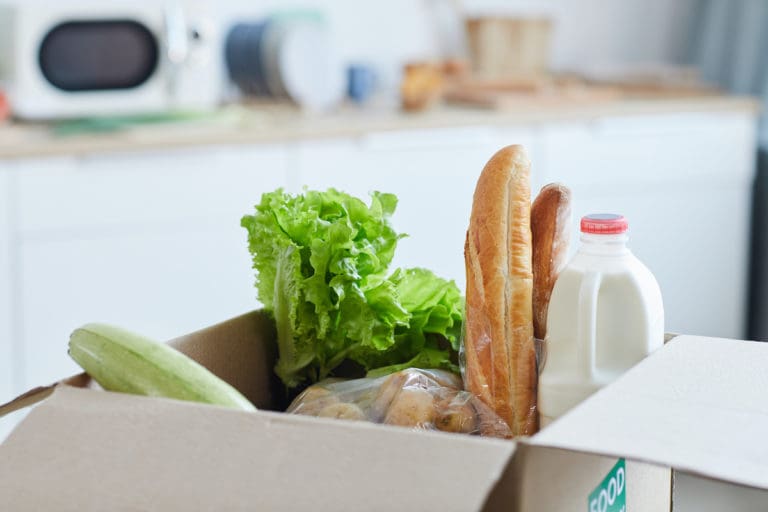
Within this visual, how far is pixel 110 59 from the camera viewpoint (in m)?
2.74

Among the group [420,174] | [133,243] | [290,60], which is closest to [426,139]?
[420,174]

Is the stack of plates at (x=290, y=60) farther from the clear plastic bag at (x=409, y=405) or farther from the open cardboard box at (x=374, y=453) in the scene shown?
the open cardboard box at (x=374, y=453)

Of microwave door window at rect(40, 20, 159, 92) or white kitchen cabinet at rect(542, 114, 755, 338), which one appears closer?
microwave door window at rect(40, 20, 159, 92)

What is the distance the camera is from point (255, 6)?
11.2 feet

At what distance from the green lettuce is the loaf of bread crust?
110 mm

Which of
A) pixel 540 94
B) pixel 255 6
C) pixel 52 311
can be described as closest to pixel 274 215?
pixel 52 311

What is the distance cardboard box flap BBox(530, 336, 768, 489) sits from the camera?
618 mm

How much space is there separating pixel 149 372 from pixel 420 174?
2.17m

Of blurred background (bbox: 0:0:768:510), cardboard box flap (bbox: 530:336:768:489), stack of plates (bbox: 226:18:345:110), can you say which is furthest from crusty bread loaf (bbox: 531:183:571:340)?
stack of plates (bbox: 226:18:345:110)

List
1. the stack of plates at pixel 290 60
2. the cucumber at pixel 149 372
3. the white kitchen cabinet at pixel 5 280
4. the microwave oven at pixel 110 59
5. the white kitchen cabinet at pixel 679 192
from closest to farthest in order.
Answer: the cucumber at pixel 149 372
the white kitchen cabinet at pixel 5 280
the microwave oven at pixel 110 59
the stack of plates at pixel 290 60
the white kitchen cabinet at pixel 679 192

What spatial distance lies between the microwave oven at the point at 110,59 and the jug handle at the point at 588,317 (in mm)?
2095

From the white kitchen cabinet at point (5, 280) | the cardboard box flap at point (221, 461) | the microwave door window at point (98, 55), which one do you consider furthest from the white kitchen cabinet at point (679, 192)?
the cardboard box flap at point (221, 461)

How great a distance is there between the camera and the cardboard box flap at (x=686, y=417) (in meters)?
0.62

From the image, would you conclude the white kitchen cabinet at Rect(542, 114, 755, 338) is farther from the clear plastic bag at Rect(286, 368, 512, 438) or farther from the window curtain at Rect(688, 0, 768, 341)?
the clear plastic bag at Rect(286, 368, 512, 438)
